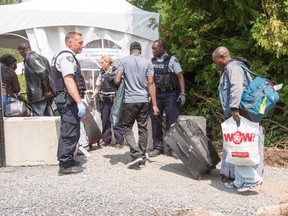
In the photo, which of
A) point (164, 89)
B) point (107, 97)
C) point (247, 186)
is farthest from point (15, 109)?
point (247, 186)

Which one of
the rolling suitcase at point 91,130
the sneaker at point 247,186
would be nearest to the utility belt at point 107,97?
the rolling suitcase at point 91,130

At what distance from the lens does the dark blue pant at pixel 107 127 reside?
288 inches

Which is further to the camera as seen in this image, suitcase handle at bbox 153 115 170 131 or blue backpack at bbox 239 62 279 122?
suitcase handle at bbox 153 115 170 131

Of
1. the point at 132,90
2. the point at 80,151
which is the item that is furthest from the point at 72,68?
the point at 80,151

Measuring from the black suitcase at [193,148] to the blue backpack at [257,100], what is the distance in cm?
89

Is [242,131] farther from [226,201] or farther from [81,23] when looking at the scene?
[81,23]

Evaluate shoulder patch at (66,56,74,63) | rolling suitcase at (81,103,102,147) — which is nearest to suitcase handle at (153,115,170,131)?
rolling suitcase at (81,103,102,147)

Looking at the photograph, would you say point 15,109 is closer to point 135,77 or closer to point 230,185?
point 135,77

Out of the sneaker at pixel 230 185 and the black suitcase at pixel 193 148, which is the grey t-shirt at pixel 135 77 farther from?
the sneaker at pixel 230 185

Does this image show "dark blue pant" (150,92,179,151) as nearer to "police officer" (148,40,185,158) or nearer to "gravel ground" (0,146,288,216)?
"police officer" (148,40,185,158)

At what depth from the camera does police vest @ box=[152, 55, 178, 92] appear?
6457 millimetres

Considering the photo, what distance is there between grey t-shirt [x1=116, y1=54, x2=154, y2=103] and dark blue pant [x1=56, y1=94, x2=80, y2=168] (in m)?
0.85

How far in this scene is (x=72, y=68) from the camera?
5.13 metres

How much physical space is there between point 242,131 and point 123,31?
428cm
